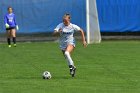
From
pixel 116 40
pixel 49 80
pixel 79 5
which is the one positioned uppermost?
pixel 49 80

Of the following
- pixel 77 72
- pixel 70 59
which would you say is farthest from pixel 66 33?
pixel 77 72

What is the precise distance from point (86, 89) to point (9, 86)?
2.13m

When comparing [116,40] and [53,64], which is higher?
[53,64]

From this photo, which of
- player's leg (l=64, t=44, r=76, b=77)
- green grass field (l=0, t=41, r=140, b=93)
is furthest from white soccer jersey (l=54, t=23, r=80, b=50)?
green grass field (l=0, t=41, r=140, b=93)

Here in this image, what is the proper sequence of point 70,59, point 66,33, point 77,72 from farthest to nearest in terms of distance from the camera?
point 77,72
point 66,33
point 70,59

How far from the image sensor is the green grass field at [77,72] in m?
14.5

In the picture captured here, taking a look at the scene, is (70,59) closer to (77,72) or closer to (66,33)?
(66,33)

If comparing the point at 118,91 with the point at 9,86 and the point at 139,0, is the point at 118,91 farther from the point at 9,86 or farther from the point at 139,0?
the point at 139,0

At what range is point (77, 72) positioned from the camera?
60.3 feet

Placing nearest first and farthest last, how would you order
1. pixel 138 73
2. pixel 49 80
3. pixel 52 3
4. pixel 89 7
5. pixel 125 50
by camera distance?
pixel 49 80, pixel 138 73, pixel 125 50, pixel 89 7, pixel 52 3

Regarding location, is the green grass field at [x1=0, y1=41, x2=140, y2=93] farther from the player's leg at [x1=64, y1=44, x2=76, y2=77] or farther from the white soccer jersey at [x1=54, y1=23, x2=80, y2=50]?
the white soccer jersey at [x1=54, y1=23, x2=80, y2=50]

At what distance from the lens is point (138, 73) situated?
17781 millimetres

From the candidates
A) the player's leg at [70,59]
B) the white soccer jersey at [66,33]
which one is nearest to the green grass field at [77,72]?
the player's leg at [70,59]

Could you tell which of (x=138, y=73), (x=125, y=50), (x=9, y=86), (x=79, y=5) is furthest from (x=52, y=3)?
(x=9, y=86)
